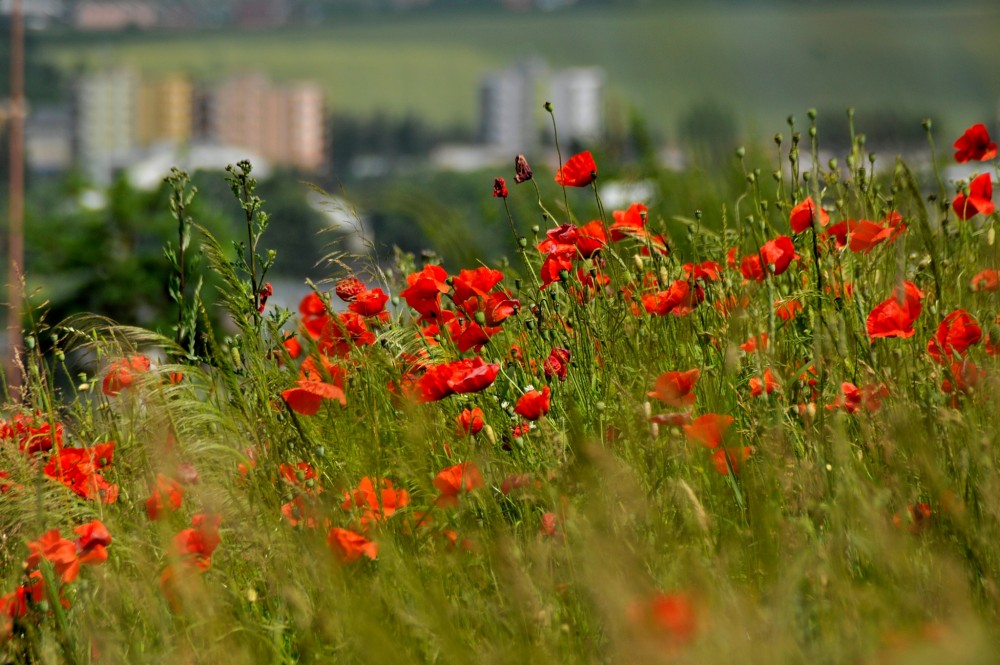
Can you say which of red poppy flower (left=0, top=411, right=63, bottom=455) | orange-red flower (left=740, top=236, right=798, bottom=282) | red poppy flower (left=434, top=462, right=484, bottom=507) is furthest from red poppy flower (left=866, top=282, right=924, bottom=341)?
red poppy flower (left=0, top=411, right=63, bottom=455)

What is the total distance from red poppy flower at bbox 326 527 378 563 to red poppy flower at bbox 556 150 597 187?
850 millimetres

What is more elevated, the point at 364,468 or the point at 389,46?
the point at 389,46

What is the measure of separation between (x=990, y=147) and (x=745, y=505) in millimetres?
965

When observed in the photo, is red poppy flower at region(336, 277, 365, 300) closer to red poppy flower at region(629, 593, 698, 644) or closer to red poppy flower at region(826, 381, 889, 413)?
red poppy flower at region(826, 381, 889, 413)

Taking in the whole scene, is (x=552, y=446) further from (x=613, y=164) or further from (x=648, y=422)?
(x=613, y=164)

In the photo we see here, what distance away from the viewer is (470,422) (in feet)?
5.67

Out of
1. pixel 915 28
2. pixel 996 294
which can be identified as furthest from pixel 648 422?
pixel 915 28

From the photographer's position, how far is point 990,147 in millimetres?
2070

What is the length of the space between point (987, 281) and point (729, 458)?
74cm

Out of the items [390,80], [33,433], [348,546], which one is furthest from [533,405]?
[390,80]

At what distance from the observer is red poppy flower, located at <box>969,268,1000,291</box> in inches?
71.1

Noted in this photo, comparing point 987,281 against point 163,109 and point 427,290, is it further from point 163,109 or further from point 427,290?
point 163,109

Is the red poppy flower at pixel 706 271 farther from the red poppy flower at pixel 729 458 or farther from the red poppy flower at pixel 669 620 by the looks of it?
the red poppy flower at pixel 669 620

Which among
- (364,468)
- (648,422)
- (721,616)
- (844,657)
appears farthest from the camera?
(364,468)
